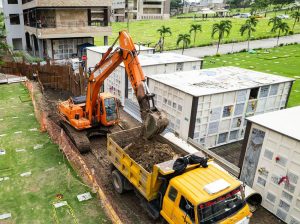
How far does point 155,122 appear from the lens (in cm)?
1028

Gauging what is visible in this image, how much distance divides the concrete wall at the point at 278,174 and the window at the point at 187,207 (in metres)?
4.67

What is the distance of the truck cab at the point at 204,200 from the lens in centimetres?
771

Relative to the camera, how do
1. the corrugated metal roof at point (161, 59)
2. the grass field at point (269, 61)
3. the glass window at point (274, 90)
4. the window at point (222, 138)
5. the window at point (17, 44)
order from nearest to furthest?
the window at point (222, 138)
the glass window at point (274, 90)
the corrugated metal roof at point (161, 59)
the grass field at point (269, 61)
the window at point (17, 44)

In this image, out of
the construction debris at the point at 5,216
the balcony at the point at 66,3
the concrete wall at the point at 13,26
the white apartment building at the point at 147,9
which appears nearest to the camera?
the construction debris at the point at 5,216

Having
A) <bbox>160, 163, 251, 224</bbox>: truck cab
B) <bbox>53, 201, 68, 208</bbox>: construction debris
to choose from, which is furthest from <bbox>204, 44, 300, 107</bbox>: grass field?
<bbox>53, 201, 68, 208</bbox>: construction debris

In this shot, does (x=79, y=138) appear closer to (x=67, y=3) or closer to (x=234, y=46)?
(x=67, y=3)

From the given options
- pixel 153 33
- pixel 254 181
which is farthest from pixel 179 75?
pixel 153 33

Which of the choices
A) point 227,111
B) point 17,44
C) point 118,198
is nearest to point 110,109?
point 118,198

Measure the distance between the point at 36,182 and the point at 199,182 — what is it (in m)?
7.53

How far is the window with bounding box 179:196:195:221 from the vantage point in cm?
778

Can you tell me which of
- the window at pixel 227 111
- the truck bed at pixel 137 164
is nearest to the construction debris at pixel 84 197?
the truck bed at pixel 137 164

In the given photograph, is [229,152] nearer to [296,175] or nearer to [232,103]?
[232,103]

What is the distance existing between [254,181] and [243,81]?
290 inches

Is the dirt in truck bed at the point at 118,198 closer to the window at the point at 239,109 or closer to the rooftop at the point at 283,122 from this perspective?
the rooftop at the point at 283,122
